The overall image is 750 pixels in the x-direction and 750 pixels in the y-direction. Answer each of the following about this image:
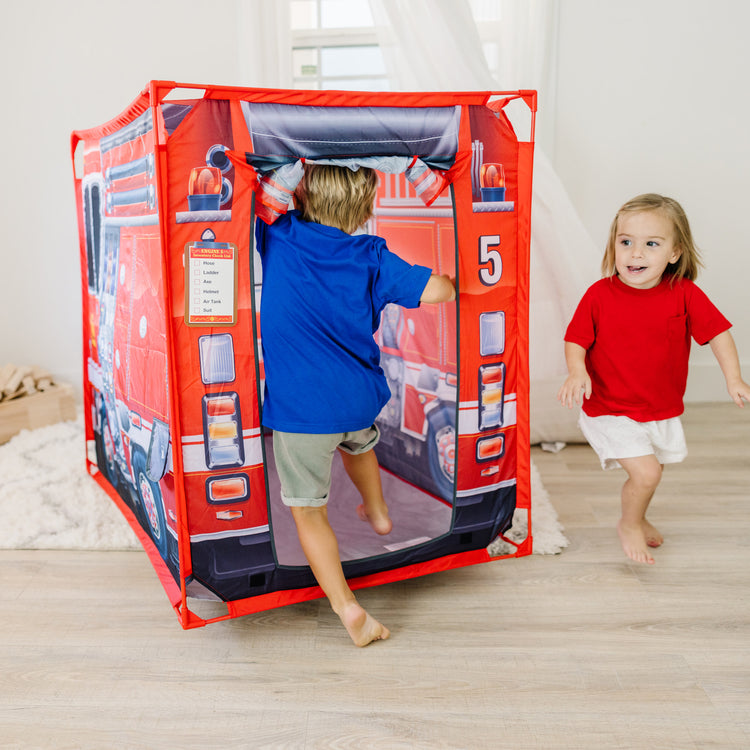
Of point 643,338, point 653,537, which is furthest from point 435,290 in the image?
point 653,537

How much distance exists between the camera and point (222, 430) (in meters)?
1.39

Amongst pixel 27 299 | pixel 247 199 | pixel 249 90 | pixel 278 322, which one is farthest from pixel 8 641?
pixel 27 299

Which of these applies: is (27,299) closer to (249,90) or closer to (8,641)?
(8,641)

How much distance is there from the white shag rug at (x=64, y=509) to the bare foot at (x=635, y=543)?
0.15m

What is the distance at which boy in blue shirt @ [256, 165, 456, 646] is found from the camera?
1424 mm

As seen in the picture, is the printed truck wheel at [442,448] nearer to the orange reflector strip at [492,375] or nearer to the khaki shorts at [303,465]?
the orange reflector strip at [492,375]

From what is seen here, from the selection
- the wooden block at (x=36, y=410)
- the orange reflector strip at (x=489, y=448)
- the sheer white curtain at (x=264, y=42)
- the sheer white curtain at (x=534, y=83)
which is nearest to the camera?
the orange reflector strip at (x=489, y=448)

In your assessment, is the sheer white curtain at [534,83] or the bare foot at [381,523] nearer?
the bare foot at [381,523]

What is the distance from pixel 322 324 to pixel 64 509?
1144 mm

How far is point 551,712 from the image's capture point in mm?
1262

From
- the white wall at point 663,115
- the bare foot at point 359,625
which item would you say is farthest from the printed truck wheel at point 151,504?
the white wall at point 663,115

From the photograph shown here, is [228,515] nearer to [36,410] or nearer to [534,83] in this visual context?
[36,410]

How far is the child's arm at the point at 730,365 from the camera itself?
5.32 feet

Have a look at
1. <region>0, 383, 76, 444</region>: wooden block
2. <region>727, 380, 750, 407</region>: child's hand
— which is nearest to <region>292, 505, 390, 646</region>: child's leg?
<region>727, 380, 750, 407</region>: child's hand
